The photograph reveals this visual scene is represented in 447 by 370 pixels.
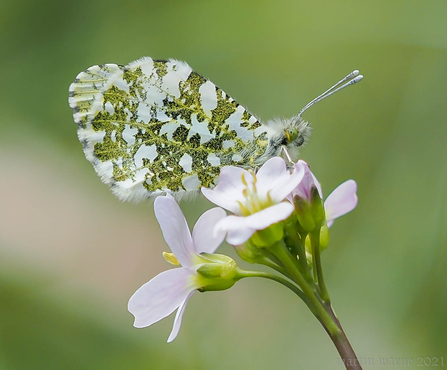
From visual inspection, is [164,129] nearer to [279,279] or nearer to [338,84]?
[338,84]

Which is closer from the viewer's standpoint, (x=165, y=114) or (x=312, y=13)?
(x=165, y=114)

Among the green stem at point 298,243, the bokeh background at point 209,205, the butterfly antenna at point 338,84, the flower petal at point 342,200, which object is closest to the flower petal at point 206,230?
the green stem at point 298,243

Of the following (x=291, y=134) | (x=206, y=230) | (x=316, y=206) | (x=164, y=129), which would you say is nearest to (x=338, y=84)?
(x=291, y=134)

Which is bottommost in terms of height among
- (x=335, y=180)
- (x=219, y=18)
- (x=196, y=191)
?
(x=196, y=191)

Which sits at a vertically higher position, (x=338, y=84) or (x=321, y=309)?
(x=338, y=84)

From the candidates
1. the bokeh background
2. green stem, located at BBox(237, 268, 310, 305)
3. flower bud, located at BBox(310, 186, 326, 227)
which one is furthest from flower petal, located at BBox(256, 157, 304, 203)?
the bokeh background
